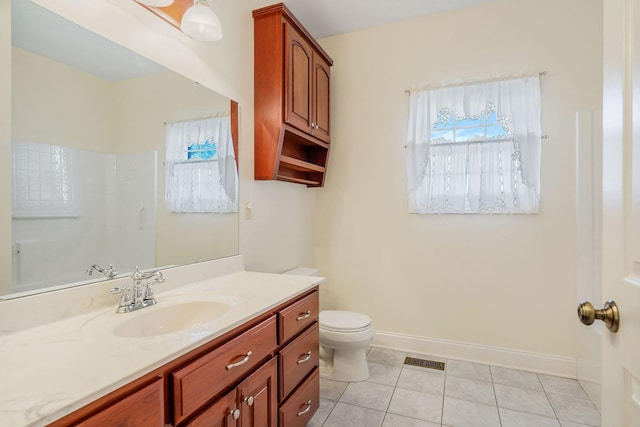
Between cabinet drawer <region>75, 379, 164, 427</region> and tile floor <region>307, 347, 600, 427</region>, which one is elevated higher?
cabinet drawer <region>75, 379, 164, 427</region>

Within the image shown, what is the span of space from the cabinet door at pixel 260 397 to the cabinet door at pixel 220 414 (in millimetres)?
45

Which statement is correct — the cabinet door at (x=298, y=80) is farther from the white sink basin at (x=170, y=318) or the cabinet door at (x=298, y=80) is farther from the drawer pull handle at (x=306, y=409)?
the drawer pull handle at (x=306, y=409)

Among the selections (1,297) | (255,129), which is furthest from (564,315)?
(1,297)

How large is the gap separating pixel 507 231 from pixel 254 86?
2.12 m

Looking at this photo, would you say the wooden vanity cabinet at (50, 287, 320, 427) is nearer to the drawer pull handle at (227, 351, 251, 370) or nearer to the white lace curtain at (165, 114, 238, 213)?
the drawer pull handle at (227, 351, 251, 370)

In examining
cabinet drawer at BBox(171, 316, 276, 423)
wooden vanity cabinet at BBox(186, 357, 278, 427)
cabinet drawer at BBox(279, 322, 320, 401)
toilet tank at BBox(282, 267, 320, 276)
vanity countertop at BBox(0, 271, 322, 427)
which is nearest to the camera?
vanity countertop at BBox(0, 271, 322, 427)

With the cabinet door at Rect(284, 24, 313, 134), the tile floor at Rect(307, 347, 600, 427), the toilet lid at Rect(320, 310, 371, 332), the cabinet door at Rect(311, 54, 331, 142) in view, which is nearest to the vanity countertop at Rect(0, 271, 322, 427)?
the toilet lid at Rect(320, 310, 371, 332)

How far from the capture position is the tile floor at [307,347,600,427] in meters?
1.79

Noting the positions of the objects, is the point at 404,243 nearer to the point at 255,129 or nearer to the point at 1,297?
the point at 255,129

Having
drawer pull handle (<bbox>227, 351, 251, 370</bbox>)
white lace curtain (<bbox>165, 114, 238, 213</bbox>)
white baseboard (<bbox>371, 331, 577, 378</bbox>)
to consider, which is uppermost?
white lace curtain (<bbox>165, 114, 238, 213</bbox>)

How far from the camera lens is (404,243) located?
2.71 m

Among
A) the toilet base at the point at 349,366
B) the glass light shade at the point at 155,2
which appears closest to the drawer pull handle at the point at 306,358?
the toilet base at the point at 349,366

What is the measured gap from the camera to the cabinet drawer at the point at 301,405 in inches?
56.4

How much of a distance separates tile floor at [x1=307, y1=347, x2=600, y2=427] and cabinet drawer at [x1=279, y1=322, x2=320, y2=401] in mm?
418
